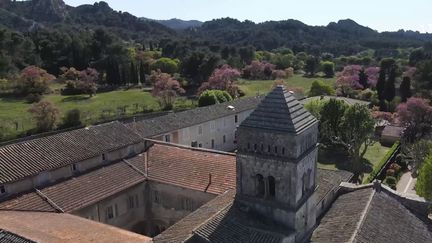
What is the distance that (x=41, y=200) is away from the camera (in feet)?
87.7

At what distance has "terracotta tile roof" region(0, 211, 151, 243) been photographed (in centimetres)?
2150

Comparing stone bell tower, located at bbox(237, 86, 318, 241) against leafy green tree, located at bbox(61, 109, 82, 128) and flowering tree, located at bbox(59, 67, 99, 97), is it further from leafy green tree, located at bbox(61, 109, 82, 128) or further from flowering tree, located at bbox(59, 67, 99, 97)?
flowering tree, located at bbox(59, 67, 99, 97)

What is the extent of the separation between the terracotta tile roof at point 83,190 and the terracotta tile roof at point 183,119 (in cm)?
1086

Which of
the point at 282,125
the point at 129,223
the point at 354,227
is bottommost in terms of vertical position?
the point at 129,223

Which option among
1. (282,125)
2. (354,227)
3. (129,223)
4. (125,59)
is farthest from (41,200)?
(125,59)

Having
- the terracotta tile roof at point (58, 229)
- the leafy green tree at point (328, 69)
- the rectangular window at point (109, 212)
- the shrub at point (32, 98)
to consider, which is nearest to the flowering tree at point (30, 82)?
the shrub at point (32, 98)

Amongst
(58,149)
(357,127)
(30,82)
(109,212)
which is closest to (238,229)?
(109,212)

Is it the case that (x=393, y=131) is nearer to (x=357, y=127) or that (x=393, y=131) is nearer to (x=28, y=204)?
(x=357, y=127)

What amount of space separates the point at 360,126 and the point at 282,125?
2640 centimetres

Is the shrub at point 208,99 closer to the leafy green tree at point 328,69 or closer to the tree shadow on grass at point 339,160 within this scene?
the tree shadow on grass at point 339,160

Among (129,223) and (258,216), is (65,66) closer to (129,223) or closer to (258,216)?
(129,223)

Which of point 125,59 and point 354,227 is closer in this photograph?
point 354,227

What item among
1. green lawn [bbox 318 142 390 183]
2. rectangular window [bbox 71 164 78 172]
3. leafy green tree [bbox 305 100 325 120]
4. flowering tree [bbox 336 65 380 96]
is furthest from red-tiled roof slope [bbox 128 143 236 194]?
flowering tree [bbox 336 65 380 96]

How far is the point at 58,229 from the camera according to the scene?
22750 millimetres
